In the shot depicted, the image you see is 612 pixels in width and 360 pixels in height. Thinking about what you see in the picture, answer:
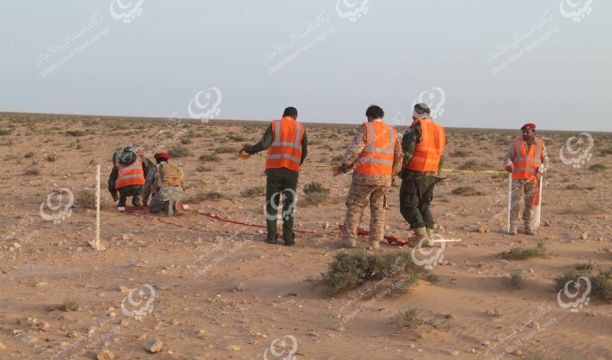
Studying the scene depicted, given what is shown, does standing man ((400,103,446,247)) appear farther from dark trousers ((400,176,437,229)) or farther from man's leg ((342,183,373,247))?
man's leg ((342,183,373,247))

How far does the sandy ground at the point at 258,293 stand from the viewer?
5.33m

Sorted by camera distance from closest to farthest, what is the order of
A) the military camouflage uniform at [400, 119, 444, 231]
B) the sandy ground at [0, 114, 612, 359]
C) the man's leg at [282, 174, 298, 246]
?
1. the sandy ground at [0, 114, 612, 359]
2. the military camouflage uniform at [400, 119, 444, 231]
3. the man's leg at [282, 174, 298, 246]

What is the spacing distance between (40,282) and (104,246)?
6.04 feet

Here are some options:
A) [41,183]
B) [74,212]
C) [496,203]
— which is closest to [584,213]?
[496,203]

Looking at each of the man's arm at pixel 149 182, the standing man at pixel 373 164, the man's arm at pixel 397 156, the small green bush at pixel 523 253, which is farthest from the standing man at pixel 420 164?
the man's arm at pixel 149 182

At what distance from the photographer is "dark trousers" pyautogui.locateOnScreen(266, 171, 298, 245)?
923 cm

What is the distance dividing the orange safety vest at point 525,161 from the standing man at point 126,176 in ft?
21.9

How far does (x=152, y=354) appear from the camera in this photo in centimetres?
507

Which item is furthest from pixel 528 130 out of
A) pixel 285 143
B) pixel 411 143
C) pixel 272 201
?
pixel 272 201

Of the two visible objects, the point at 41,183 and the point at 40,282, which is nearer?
the point at 40,282

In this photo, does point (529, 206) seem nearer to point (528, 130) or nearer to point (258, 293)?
point (528, 130)

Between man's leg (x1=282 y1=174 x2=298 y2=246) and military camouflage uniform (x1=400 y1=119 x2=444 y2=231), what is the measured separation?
157 cm

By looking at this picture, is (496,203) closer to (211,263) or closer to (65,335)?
(211,263)

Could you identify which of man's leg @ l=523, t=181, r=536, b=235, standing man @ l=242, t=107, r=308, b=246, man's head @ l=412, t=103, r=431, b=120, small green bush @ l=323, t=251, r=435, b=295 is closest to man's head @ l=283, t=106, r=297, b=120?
standing man @ l=242, t=107, r=308, b=246
